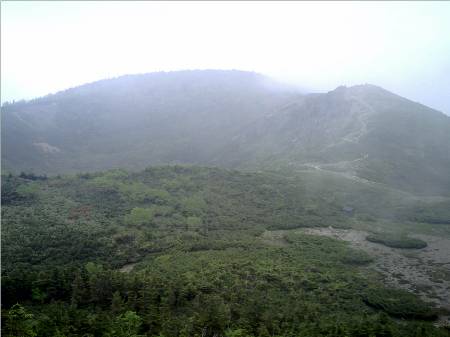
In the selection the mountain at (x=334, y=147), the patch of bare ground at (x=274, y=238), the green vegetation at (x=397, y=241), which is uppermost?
the mountain at (x=334, y=147)

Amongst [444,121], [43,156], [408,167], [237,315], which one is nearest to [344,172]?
[408,167]

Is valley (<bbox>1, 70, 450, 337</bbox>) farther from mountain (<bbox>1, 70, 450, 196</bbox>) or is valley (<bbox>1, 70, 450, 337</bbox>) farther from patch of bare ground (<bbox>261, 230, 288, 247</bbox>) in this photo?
mountain (<bbox>1, 70, 450, 196</bbox>)

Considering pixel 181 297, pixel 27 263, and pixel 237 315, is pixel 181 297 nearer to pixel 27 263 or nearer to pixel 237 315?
pixel 237 315

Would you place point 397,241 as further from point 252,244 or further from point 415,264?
point 252,244

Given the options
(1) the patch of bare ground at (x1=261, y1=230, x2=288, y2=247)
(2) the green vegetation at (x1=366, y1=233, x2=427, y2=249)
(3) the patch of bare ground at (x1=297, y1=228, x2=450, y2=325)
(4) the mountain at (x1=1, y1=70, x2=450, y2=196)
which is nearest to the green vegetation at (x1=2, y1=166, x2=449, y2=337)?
(1) the patch of bare ground at (x1=261, y1=230, x2=288, y2=247)

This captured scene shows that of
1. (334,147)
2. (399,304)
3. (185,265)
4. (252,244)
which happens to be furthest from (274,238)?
(334,147)

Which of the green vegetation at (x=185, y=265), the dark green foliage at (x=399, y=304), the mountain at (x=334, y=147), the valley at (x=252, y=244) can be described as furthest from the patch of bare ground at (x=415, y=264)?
the mountain at (x=334, y=147)

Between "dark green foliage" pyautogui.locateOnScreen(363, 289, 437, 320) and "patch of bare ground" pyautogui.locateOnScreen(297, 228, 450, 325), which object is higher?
"dark green foliage" pyautogui.locateOnScreen(363, 289, 437, 320)

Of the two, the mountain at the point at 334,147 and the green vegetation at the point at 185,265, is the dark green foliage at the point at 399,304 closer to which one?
the green vegetation at the point at 185,265
